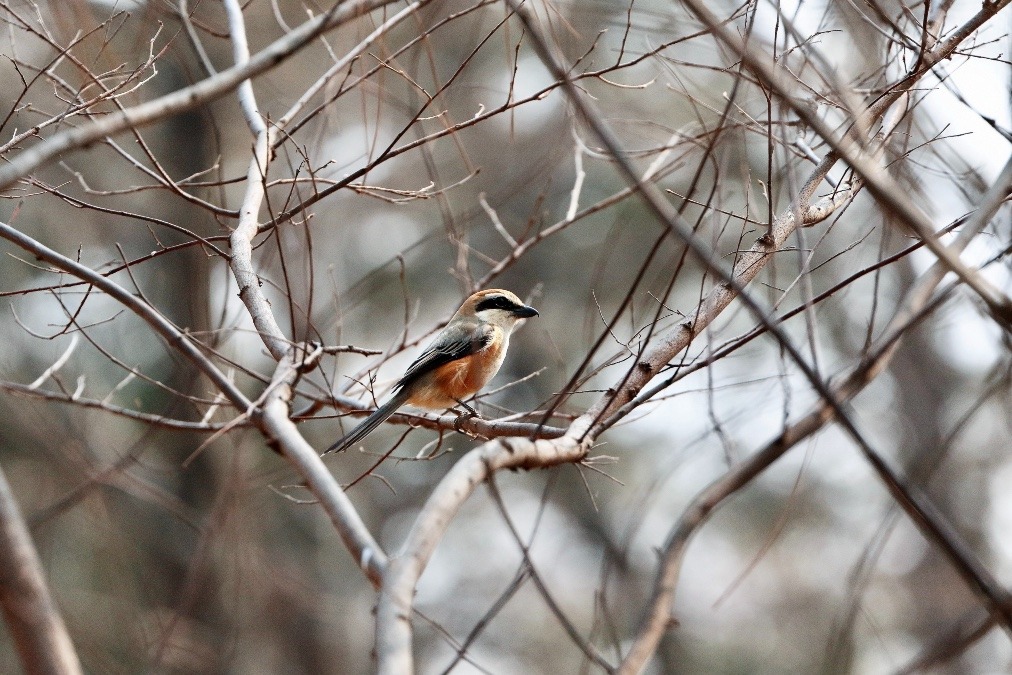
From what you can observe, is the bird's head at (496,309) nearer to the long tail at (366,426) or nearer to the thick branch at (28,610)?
the long tail at (366,426)

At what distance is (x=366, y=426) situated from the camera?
4281mm

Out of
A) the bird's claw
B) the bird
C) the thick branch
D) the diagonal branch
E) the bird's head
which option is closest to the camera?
the thick branch

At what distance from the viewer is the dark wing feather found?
5.05 metres

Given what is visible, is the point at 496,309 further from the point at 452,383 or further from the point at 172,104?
the point at 172,104

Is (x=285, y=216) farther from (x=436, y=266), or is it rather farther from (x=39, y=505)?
(x=436, y=266)

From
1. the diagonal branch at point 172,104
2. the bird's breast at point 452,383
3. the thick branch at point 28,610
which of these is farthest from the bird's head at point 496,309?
the thick branch at point 28,610

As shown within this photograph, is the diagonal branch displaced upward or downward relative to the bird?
downward

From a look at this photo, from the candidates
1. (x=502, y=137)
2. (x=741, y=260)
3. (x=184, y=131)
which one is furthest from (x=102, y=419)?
(x=741, y=260)

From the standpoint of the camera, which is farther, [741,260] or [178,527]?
[178,527]

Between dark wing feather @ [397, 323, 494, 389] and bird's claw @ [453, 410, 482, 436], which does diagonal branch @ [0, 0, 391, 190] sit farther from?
dark wing feather @ [397, 323, 494, 389]

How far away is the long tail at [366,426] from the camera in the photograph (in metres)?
4.15

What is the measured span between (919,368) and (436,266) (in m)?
7.32

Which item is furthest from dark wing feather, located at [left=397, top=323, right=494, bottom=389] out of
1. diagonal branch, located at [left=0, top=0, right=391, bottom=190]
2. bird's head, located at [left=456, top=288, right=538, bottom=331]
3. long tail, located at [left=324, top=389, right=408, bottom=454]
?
diagonal branch, located at [left=0, top=0, right=391, bottom=190]

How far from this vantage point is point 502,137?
504 inches
